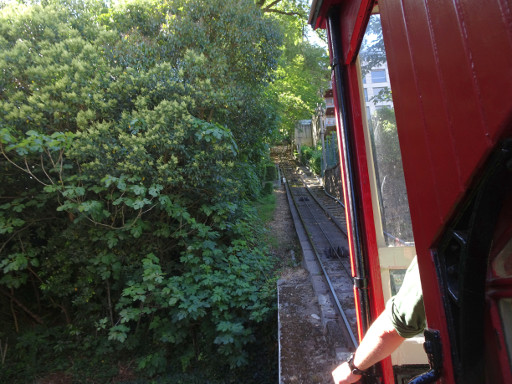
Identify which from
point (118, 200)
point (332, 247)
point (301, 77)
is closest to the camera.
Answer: point (118, 200)

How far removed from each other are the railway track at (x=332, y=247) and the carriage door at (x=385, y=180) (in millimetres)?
3045

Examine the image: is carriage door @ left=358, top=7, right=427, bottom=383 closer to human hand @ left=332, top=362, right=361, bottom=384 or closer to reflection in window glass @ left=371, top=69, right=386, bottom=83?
reflection in window glass @ left=371, top=69, right=386, bottom=83

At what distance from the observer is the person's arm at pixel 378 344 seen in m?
1.15

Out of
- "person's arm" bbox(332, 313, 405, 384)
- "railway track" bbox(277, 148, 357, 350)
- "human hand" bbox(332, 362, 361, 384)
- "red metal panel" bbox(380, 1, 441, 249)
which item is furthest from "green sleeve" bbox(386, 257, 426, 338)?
"railway track" bbox(277, 148, 357, 350)

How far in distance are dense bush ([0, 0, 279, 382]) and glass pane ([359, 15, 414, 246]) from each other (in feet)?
12.9

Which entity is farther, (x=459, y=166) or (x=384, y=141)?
(x=384, y=141)

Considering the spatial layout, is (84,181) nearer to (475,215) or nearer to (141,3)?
(141,3)

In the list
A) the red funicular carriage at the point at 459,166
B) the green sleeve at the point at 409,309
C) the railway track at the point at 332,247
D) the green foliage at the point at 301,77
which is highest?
the green foliage at the point at 301,77

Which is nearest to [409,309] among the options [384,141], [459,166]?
[459,166]

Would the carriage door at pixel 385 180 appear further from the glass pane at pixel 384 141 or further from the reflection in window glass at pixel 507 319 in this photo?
the reflection in window glass at pixel 507 319

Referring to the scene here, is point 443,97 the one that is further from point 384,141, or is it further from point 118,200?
point 118,200

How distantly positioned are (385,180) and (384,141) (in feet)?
0.73

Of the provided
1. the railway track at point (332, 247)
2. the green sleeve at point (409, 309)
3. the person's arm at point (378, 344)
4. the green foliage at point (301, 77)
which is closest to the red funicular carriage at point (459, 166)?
the green sleeve at point (409, 309)

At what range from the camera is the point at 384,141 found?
1.66 metres
